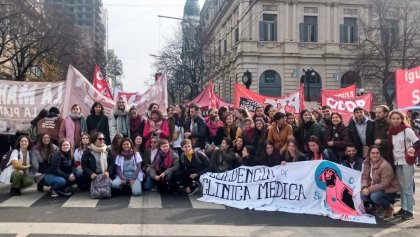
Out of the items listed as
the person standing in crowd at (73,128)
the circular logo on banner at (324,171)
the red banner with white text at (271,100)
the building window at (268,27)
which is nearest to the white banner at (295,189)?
the circular logo on banner at (324,171)

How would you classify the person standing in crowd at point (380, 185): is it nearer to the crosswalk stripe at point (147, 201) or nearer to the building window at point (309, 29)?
the crosswalk stripe at point (147, 201)

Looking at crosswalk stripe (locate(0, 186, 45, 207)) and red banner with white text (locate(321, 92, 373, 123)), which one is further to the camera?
red banner with white text (locate(321, 92, 373, 123))

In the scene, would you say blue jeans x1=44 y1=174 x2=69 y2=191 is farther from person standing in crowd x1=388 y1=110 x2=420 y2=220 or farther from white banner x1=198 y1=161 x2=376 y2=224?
person standing in crowd x1=388 y1=110 x2=420 y2=220

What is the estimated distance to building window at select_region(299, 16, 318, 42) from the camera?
47.7 metres

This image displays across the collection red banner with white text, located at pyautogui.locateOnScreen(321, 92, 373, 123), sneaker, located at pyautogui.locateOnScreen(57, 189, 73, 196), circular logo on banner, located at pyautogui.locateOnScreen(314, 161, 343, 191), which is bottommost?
sneaker, located at pyautogui.locateOnScreen(57, 189, 73, 196)

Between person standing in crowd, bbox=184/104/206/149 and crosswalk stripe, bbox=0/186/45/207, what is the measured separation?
340 cm

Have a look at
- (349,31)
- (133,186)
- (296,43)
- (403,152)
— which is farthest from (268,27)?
(403,152)

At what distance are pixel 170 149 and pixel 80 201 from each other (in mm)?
2102

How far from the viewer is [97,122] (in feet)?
34.3

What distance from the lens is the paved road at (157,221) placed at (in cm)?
670

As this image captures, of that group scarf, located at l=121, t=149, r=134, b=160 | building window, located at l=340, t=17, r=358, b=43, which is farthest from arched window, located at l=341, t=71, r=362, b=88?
scarf, located at l=121, t=149, r=134, b=160

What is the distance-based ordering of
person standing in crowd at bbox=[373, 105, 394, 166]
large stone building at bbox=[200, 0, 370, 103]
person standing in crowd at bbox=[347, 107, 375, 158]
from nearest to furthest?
1. person standing in crowd at bbox=[373, 105, 394, 166]
2. person standing in crowd at bbox=[347, 107, 375, 158]
3. large stone building at bbox=[200, 0, 370, 103]

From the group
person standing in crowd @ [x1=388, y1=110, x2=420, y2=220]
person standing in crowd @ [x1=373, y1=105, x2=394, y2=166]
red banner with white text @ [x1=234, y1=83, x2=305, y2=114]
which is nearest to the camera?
person standing in crowd @ [x1=388, y1=110, x2=420, y2=220]

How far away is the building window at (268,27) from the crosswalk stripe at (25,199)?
39.5 meters
